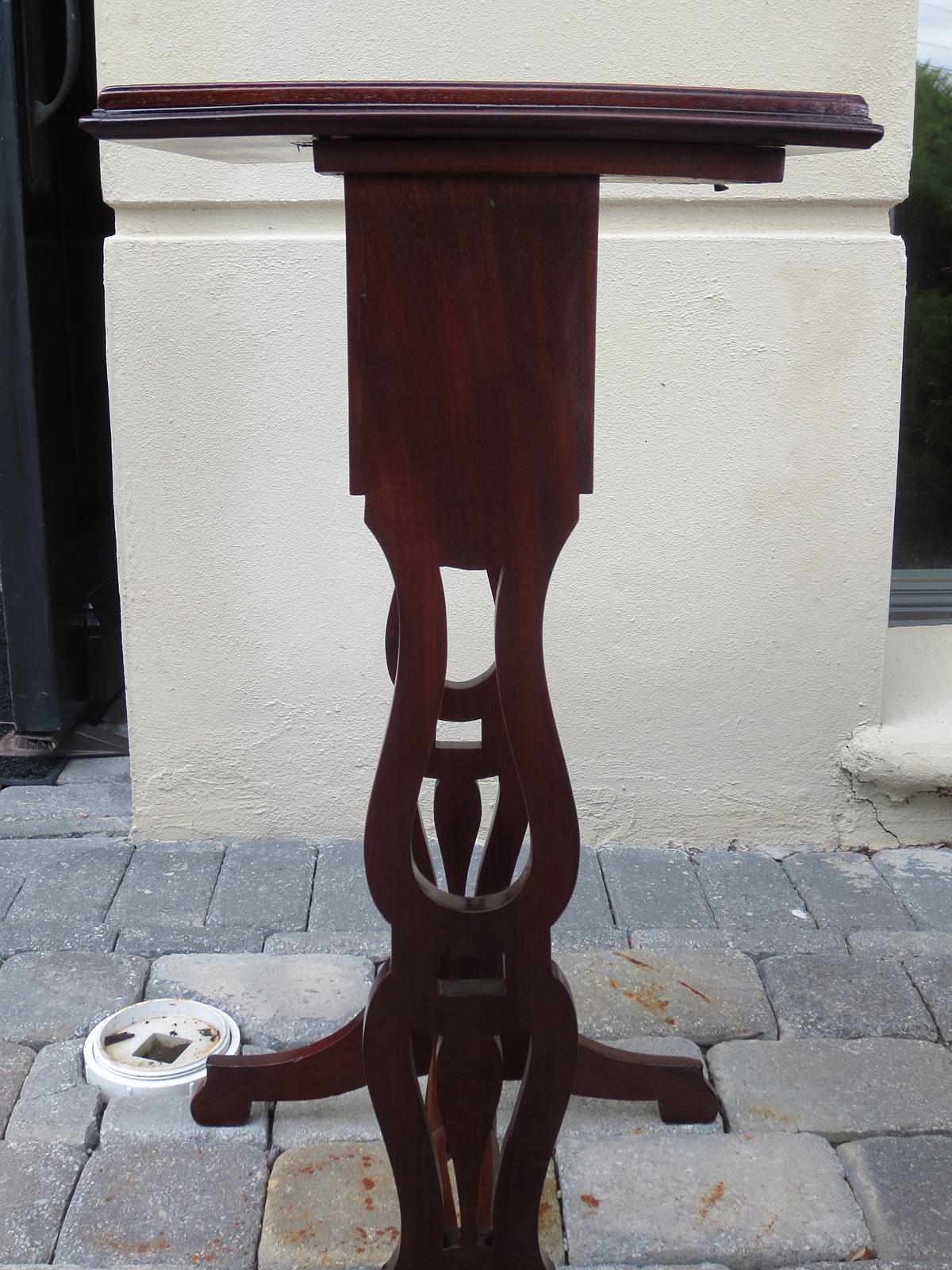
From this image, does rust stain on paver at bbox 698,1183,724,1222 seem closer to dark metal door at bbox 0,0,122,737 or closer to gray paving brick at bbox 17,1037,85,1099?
gray paving brick at bbox 17,1037,85,1099

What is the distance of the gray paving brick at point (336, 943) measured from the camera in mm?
2557

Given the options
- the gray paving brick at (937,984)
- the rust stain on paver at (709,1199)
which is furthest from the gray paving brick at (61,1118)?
the gray paving brick at (937,984)

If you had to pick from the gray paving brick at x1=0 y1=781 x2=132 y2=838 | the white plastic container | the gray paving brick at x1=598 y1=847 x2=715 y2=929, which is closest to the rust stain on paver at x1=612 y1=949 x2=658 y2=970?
the gray paving brick at x1=598 y1=847 x2=715 y2=929

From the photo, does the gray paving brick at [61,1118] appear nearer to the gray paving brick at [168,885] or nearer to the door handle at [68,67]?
the gray paving brick at [168,885]

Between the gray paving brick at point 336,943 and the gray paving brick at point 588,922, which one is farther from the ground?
the gray paving brick at point 336,943

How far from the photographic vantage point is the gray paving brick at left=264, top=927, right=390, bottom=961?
256 centimetres

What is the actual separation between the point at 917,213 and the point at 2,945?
276cm

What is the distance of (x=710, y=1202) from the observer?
188cm

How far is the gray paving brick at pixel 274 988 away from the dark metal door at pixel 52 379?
1244 mm

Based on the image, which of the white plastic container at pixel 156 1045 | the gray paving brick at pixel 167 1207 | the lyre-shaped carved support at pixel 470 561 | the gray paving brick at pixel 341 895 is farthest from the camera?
the gray paving brick at pixel 341 895

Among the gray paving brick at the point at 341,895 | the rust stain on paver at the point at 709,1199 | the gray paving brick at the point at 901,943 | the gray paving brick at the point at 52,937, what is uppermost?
the gray paving brick at the point at 52,937

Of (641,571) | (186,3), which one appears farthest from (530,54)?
(641,571)

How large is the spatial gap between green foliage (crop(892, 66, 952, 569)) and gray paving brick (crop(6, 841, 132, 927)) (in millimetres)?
2154

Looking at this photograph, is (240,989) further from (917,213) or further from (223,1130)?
(917,213)
